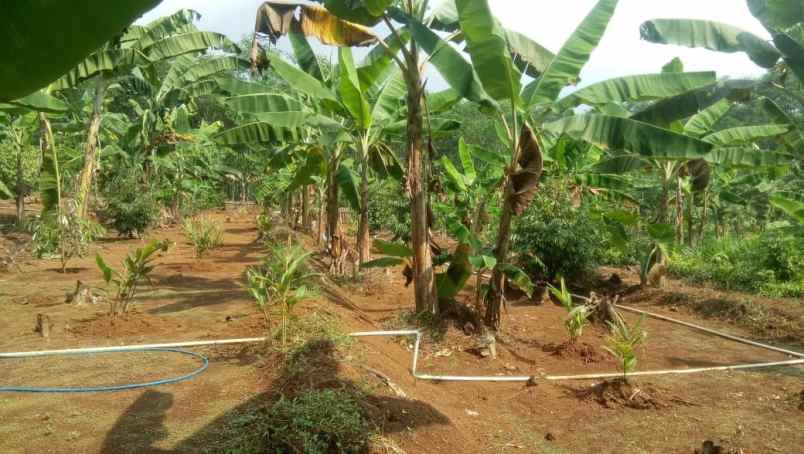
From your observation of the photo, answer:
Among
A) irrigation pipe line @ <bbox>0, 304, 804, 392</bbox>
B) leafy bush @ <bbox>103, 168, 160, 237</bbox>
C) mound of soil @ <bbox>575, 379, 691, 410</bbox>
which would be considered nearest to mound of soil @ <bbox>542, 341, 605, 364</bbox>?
irrigation pipe line @ <bbox>0, 304, 804, 392</bbox>

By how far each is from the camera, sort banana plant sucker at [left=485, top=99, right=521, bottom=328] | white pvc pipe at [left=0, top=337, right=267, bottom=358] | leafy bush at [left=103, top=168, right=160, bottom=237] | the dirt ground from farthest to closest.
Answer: leafy bush at [left=103, top=168, right=160, bottom=237]
banana plant sucker at [left=485, top=99, right=521, bottom=328]
white pvc pipe at [left=0, top=337, right=267, bottom=358]
the dirt ground

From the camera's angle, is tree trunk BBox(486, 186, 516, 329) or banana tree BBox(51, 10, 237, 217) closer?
tree trunk BBox(486, 186, 516, 329)

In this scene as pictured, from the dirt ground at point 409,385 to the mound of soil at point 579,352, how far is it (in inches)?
0.9

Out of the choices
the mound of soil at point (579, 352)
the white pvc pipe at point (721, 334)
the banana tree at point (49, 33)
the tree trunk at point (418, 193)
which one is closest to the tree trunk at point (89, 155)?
the tree trunk at point (418, 193)

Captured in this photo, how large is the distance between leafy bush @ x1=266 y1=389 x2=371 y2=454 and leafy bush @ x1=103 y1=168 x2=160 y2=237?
13.5 m

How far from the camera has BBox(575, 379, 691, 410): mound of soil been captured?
5.59 meters

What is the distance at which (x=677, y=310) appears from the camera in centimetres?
1041

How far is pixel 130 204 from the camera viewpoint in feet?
50.1

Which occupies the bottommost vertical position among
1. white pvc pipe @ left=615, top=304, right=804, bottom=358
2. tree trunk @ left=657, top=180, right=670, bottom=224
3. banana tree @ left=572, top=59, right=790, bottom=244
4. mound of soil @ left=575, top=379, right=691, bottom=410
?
white pvc pipe @ left=615, top=304, right=804, bottom=358

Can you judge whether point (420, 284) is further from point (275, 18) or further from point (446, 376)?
point (275, 18)

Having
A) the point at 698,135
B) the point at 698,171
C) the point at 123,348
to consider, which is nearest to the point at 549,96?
the point at 698,135

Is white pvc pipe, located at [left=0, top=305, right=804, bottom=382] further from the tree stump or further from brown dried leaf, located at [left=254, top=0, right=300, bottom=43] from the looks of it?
brown dried leaf, located at [left=254, top=0, right=300, bottom=43]

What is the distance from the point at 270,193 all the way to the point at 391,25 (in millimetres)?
13775

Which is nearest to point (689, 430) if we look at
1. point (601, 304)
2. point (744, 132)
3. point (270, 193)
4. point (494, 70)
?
point (601, 304)
